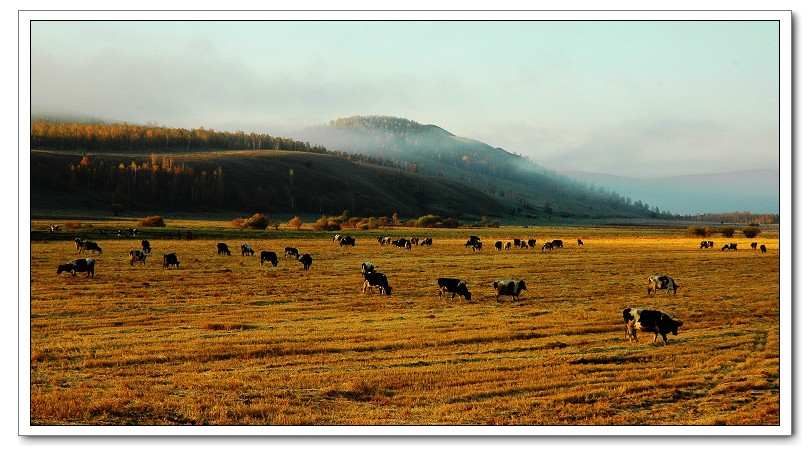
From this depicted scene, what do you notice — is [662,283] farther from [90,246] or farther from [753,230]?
[90,246]

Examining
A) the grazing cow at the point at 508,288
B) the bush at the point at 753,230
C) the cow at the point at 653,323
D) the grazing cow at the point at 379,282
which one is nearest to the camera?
the cow at the point at 653,323

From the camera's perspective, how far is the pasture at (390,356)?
984cm

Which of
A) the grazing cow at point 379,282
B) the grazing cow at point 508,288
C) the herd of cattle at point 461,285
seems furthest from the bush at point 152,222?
the grazing cow at point 508,288

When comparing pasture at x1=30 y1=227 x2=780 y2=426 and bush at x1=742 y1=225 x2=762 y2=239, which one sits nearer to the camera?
pasture at x1=30 y1=227 x2=780 y2=426

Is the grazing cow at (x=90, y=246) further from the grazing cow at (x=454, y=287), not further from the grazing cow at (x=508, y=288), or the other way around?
the grazing cow at (x=508, y=288)

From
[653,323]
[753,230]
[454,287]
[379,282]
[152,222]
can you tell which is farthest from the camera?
[152,222]

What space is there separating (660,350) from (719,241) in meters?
56.4

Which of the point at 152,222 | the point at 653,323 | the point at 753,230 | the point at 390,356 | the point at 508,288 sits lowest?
the point at 390,356

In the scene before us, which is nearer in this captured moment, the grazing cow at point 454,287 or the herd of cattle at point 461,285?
the herd of cattle at point 461,285

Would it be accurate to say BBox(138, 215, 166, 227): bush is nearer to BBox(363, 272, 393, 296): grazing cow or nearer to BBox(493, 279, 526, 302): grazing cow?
BBox(363, 272, 393, 296): grazing cow

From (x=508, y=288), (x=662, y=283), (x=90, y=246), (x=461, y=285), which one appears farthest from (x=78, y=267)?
(x=662, y=283)

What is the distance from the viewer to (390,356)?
12.9m

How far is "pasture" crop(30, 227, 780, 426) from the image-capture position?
32.3ft

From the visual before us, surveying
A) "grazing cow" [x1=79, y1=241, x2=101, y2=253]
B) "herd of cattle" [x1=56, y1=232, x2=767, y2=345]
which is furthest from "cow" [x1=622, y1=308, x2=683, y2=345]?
"grazing cow" [x1=79, y1=241, x2=101, y2=253]
